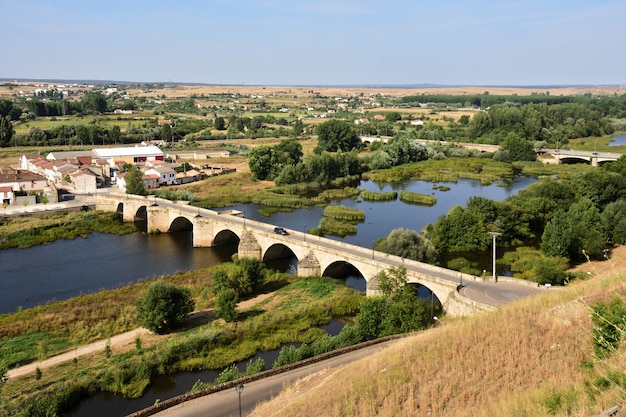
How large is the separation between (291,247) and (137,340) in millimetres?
13087

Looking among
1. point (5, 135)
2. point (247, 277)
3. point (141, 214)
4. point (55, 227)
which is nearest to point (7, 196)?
point (55, 227)

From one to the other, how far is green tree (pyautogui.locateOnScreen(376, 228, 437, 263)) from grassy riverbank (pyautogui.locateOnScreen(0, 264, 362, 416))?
3.94 meters

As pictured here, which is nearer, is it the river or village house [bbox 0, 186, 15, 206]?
the river

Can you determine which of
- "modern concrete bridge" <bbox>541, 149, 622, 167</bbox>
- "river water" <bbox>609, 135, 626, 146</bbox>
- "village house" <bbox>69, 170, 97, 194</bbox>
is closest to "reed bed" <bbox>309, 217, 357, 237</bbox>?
"village house" <bbox>69, 170, 97, 194</bbox>

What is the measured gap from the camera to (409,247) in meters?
32.8

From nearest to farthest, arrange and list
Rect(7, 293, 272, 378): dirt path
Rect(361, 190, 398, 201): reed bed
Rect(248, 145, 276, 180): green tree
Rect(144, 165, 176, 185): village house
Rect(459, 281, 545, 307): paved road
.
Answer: Rect(7, 293, 272, 378): dirt path → Rect(459, 281, 545, 307): paved road → Rect(361, 190, 398, 201): reed bed → Rect(144, 165, 176, 185): village house → Rect(248, 145, 276, 180): green tree

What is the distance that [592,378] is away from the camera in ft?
41.1

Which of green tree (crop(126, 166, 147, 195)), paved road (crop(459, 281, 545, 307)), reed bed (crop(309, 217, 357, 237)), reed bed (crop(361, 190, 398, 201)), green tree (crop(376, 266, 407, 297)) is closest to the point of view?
paved road (crop(459, 281, 545, 307))

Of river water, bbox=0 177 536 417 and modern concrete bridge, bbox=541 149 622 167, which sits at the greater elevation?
modern concrete bridge, bbox=541 149 622 167

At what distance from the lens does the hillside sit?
40.7ft

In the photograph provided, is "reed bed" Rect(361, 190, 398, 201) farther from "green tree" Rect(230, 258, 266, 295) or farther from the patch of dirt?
"green tree" Rect(230, 258, 266, 295)

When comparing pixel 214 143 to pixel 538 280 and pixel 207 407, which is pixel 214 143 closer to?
pixel 538 280

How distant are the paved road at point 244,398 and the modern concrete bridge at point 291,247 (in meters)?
8.01

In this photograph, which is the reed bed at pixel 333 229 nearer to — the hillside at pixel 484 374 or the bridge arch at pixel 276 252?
the bridge arch at pixel 276 252
